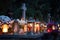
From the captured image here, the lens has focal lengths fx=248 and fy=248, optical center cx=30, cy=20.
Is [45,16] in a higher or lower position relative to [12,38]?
higher

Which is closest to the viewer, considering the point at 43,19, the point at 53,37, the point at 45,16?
the point at 53,37

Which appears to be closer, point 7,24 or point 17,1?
point 17,1

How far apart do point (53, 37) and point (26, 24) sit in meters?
4.31

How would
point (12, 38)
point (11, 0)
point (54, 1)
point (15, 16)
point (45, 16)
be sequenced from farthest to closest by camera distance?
point (45, 16), point (15, 16), point (11, 0), point (54, 1), point (12, 38)

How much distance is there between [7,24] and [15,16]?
211 centimetres

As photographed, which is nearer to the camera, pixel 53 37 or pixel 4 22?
pixel 53 37

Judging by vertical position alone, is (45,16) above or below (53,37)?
above

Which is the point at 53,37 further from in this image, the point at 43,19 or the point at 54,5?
the point at 43,19

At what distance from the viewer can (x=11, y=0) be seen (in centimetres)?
682

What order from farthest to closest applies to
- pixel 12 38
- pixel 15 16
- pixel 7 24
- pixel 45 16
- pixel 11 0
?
pixel 45 16 → pixel 15 16 → pixel 7 24 → pixel 11 0 → pixel 12 38

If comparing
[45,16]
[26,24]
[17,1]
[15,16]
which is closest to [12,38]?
[17,1]

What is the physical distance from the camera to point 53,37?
3451 millimetres

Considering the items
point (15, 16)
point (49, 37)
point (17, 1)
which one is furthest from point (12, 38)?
point (15, 16)

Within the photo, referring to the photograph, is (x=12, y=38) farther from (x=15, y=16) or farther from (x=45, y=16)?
(x=45, y=16)
